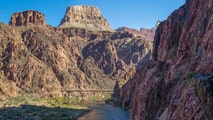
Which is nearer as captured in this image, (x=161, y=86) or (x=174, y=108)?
(x=174, y=108)

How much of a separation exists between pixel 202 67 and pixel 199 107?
1063cm

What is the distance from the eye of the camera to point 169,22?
306 ft

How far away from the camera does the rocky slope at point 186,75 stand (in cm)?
3027

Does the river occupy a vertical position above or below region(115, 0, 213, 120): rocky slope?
below

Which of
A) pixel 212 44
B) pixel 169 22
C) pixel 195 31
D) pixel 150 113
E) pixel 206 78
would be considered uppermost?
pixel 169 22

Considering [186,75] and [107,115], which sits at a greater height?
[186,75]

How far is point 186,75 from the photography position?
3772cm

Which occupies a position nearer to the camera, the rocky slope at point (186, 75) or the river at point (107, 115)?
the rocky slope at point (186, 75)

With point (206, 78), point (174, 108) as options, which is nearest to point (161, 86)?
point (174, 108)

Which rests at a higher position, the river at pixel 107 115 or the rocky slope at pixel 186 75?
the rocky slope at pixel 186 75

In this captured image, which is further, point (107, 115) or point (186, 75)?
point (107, 115)

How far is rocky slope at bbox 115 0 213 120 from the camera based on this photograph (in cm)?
3027

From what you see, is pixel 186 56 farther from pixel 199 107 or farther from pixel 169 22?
pixel 169 22

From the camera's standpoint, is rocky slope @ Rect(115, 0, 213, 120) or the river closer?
rocky slope @ Rect(115, 0, 213, 120)
